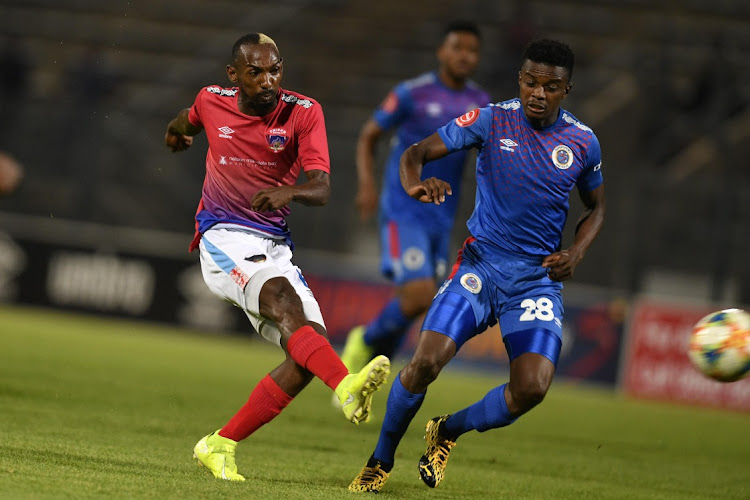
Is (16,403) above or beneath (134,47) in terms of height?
beneath

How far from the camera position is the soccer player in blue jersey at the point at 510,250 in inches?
214

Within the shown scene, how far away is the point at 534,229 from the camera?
5789 mm

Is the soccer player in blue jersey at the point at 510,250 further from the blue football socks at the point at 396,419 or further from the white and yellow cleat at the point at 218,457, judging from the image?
the white and yellow cleat at the point at 218,457

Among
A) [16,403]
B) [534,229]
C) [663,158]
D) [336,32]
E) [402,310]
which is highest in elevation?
[336,32]

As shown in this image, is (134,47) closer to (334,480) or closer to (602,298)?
(602,298)

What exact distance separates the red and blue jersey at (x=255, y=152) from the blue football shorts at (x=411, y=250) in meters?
2.93

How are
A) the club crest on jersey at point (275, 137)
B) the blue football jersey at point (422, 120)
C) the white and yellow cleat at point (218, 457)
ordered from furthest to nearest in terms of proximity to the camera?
the blue football jersey at point (422, 120) → the club crest on jersey at point (275, 137) → the white and yellow cleat at point (218, 457)

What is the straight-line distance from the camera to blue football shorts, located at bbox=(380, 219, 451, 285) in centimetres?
860

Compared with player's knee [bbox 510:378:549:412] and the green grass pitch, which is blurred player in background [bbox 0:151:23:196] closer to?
the green grass pitch

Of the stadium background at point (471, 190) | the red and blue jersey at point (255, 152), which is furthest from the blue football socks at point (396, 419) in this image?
the stadium background at point (471, 190)

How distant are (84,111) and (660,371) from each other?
830 centimetres

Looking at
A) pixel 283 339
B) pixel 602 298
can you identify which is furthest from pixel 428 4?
pixel 283 339

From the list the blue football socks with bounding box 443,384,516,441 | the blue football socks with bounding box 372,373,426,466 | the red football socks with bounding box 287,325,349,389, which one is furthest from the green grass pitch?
the red football socks with bounding box 287,325,349,389

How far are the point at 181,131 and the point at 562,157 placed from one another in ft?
6.71
